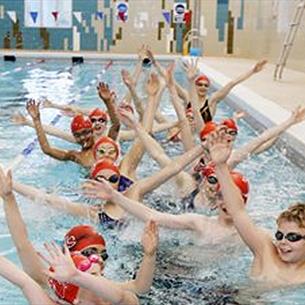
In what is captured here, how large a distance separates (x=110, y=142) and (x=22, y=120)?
102 cm

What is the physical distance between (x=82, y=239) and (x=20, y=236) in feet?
1.01

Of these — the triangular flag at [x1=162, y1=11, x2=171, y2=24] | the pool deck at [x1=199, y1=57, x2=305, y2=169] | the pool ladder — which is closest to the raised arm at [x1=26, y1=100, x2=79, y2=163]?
the pool deck at [x1=199, y1=57, x2=305, y2=169]

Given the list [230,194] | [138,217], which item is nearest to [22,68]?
[138,217]

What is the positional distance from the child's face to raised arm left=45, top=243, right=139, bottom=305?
73cm

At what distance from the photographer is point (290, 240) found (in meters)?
2.99

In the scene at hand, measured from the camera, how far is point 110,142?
4.48m

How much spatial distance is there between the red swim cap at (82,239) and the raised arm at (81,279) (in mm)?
189

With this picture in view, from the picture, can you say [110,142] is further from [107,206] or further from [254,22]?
[254,22]

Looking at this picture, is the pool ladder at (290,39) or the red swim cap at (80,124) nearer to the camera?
the red swim cap at (80,124)

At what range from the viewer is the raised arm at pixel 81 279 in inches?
85.6

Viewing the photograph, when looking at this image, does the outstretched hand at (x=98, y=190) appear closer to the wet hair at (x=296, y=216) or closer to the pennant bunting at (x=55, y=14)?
the wet hair at (x=296, y=216)

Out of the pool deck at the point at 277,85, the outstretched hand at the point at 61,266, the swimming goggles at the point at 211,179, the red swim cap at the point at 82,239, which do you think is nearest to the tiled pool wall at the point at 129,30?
the pool deck at the point at 277,85

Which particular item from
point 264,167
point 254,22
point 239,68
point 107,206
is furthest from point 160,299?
point 254,22

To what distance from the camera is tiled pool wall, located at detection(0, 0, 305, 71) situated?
2009cm
